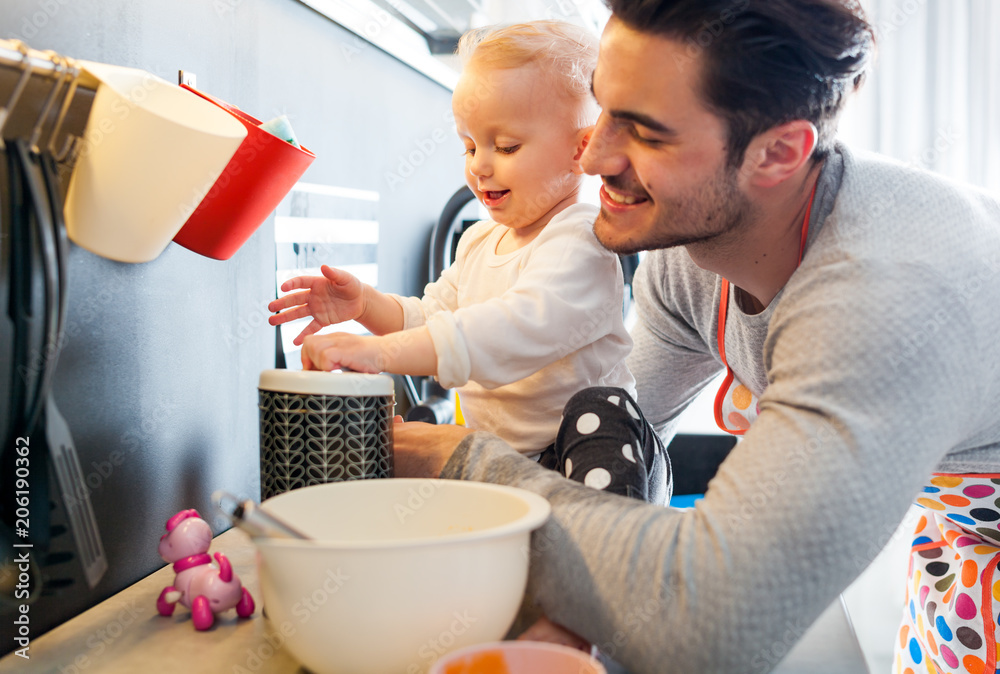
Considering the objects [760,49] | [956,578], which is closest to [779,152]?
[760,49]

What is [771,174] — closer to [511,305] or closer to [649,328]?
[511,305]

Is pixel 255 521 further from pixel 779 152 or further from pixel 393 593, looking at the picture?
pixel 779 152

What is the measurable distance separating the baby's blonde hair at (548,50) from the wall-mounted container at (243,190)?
0.31 metres

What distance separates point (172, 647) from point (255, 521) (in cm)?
21

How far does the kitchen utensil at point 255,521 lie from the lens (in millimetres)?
489

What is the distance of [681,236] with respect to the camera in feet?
2.82

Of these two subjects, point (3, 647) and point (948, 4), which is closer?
point (3, 647)

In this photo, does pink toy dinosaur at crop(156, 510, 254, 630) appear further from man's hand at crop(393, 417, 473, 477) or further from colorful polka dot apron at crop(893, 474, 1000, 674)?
colorful polka dot apron at crop(893, 474, 1000, 674)

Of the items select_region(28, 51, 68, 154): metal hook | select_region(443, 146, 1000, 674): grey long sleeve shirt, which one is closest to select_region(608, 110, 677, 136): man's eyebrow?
select_region(443, 146, 1000, 674): grey long sleeve shirt

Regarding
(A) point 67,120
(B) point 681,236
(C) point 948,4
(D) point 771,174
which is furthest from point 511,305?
(C) point 948,4

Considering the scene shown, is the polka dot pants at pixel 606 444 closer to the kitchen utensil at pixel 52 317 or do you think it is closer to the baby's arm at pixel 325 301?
the baby's arm at pixel 325 301

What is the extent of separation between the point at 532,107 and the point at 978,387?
582mm

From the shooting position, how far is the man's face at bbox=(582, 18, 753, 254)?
0.77m

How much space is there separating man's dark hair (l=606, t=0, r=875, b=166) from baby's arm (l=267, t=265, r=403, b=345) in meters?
0.46
